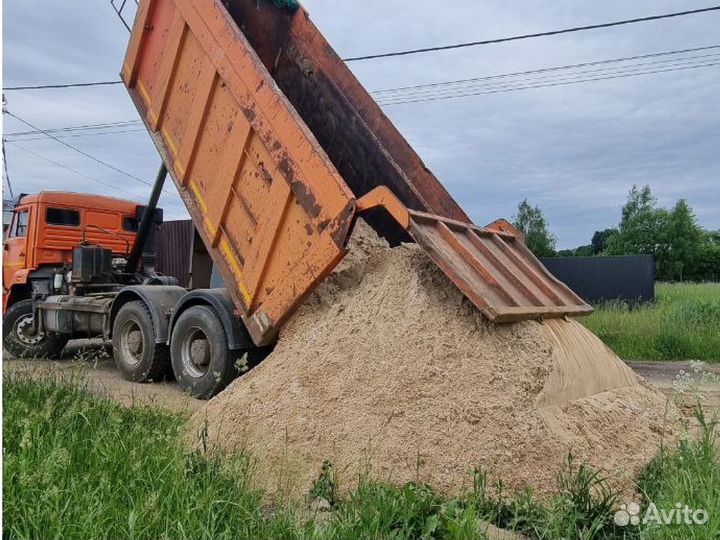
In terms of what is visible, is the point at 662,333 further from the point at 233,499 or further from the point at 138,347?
the point at 233,499

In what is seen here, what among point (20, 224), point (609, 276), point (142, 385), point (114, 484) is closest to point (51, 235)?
point (20, 224)

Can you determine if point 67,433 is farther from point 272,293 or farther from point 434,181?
point 434,181

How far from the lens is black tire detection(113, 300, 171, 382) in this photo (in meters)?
6.44

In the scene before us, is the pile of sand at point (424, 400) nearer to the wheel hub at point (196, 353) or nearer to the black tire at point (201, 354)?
the black tire at point (201, 354)

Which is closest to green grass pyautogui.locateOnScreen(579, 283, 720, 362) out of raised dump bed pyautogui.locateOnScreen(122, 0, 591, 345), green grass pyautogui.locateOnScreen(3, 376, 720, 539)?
raised dump bed pyautogui.locateOnScreen(122, 0, 591, 345)

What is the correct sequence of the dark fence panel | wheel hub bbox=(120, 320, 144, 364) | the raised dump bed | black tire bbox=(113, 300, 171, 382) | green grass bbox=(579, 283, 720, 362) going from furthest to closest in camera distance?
1. the dark fence panel
2. green grass bbox=(579, 283, 720, 362)
3. wheel hub bbox=(120, 320, 144, 364)
4. black tire bbox=(113, 300, 171, 382)
5. the raised dump bed

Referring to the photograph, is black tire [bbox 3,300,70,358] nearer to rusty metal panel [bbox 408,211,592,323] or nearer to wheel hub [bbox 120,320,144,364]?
wheel hub [bbox 120,320,144,364]

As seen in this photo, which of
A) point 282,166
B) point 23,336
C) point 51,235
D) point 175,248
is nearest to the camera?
point 282,166

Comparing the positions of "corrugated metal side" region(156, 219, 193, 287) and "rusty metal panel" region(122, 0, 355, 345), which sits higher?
"corrugated metal side" region(156, 219, 193, 287)

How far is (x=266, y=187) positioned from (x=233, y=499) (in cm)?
267

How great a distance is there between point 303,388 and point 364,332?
1.72 ft

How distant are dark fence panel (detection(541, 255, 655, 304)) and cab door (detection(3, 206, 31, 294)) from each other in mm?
13172

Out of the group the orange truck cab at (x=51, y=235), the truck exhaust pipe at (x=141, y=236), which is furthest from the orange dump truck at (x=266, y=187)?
the orange truck cab at (x=51, y=235)

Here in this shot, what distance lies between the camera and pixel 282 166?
4.85 meters
